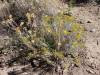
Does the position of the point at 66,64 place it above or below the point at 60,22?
below

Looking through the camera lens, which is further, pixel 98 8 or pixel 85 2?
pixel 85 2

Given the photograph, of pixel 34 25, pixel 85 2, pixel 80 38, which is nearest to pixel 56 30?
pixel 80 38

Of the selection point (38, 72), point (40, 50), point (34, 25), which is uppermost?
point (34, 25)

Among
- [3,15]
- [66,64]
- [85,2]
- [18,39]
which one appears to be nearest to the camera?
[66,64]

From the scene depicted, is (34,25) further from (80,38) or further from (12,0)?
(12,0)

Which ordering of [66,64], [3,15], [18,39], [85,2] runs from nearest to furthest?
[66,64]
[18,39]
[3,15]
[85,2]

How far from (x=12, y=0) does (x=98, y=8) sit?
178cm

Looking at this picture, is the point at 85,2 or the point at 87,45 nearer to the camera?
the point at 87,45

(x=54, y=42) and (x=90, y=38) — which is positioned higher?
(x=54, y=42)

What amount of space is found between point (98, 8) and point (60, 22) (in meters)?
1.89

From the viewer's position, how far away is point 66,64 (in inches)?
139

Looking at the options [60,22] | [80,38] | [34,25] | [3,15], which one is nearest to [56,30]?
[60,22]

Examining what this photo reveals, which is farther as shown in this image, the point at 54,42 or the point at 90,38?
the point at 90,38

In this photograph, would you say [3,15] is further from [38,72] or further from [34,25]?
[38,72]
